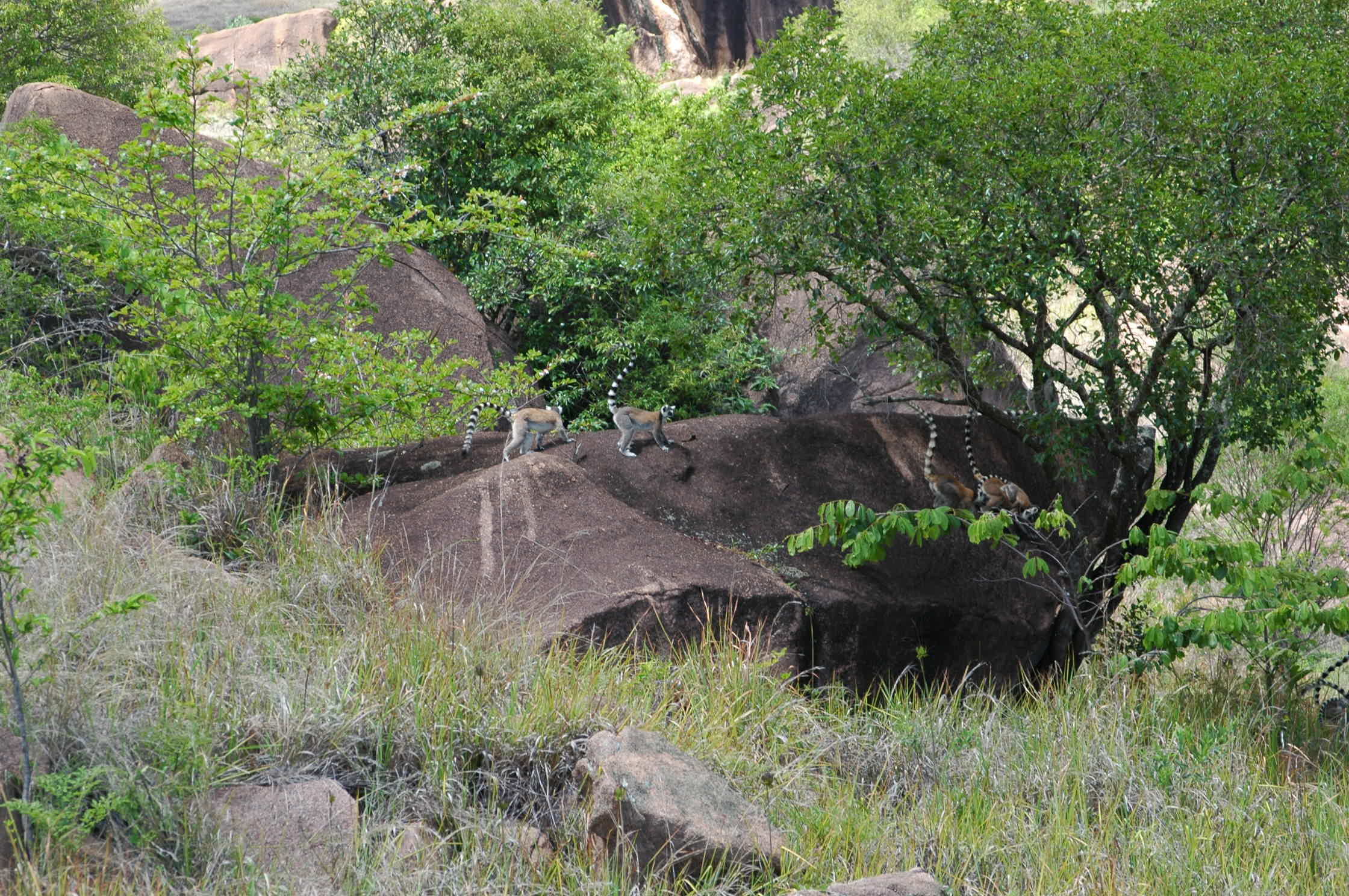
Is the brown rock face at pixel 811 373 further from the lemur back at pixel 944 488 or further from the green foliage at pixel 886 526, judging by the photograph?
the green foliage at pixel 886 526

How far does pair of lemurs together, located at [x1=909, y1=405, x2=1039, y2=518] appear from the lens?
9.34m

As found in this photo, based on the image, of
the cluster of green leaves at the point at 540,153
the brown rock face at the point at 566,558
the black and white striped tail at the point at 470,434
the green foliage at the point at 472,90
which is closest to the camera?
the brown rock face at the point at 566,558

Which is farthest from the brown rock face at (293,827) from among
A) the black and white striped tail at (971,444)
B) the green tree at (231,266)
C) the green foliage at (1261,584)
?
the black and white striped tail at (971,444)

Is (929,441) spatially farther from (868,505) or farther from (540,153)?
(540,153)

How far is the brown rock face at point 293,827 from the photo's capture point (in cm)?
461

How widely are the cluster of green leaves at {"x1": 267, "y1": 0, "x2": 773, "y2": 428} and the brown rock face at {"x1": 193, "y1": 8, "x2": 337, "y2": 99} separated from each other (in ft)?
64.4

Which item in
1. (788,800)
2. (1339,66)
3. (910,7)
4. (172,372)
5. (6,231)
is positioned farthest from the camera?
(910,7)

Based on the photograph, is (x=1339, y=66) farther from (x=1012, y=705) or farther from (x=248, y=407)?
(x=248, y=407)

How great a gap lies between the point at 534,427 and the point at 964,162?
3527mm

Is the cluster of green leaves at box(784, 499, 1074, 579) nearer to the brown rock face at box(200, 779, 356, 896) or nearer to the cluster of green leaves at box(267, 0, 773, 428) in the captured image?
the brown rock face at box(200, 779, 356, 896)

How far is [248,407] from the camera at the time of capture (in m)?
7.91

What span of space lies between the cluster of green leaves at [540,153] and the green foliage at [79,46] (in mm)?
6991

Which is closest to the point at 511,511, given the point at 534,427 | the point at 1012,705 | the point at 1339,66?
the point at 534,427

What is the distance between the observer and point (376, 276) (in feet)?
41.3
